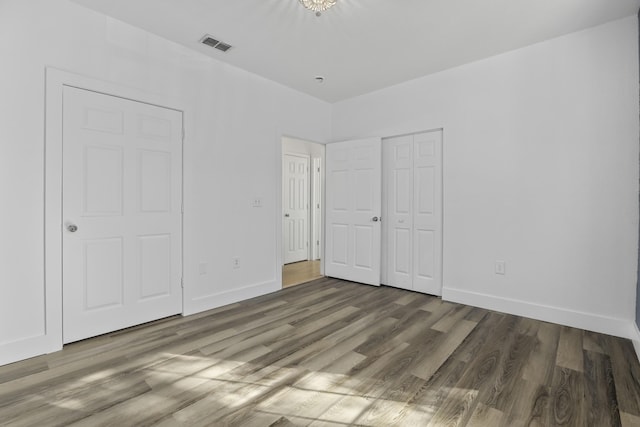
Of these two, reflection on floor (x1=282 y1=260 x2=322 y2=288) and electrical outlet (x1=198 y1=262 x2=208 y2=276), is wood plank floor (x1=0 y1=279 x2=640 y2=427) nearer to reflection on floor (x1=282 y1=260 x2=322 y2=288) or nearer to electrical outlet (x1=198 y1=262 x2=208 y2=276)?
electrical outlet (x1=198 y1=262 x2=208 y2=276)

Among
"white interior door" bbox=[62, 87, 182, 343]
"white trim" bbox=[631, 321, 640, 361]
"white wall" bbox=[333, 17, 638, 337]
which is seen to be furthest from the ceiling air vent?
"white trim" bbox=[631, 321, 640, 361]

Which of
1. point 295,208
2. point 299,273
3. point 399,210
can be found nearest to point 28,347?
point 299,273

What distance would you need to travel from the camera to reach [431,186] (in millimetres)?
3734

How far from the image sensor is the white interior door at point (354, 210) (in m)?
4.12

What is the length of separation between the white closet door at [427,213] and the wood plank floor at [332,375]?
33.7 inches

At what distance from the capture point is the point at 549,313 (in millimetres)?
2883

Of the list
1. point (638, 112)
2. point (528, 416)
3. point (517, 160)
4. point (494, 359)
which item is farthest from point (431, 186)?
point (528, 416)

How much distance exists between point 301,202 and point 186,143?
128 inches

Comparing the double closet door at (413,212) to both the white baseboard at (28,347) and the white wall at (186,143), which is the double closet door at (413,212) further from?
the white baseboard at (28,347)

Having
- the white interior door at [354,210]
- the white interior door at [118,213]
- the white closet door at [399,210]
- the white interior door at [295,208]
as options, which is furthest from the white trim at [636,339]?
the white interior door at [295,208]

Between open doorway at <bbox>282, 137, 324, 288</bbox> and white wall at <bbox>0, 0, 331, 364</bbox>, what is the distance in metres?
1.39

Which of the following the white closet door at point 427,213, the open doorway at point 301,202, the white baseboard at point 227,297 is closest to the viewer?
the white baseboard at point 227,297

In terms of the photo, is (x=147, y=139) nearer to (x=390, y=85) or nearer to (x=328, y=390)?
(x=328, y=390)

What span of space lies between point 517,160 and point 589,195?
0.66 metres
